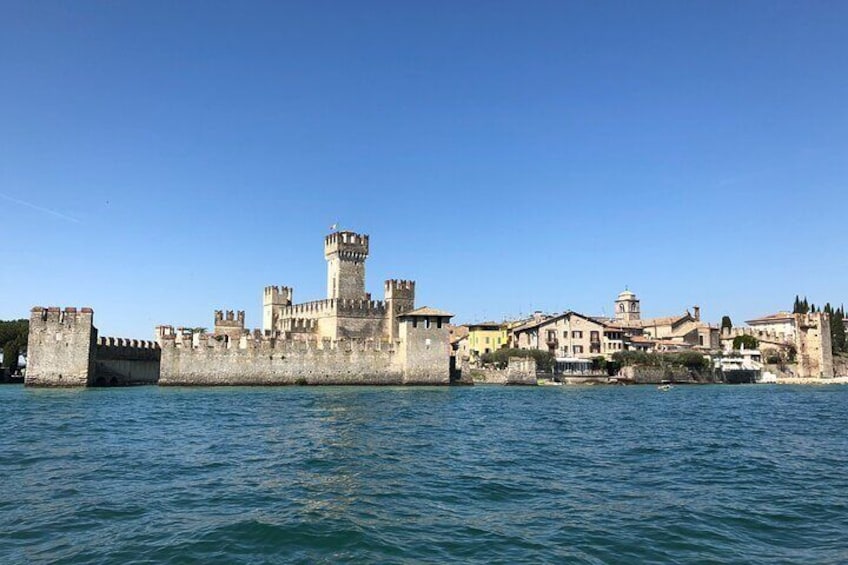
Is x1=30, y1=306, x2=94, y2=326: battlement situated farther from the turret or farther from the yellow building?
the yellow building

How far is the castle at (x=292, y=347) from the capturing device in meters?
37.7

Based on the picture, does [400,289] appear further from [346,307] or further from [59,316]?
[59,316]

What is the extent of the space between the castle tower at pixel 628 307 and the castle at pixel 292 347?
51169 millimetres

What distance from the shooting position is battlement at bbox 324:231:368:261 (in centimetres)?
5606

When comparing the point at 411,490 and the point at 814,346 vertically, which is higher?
the point at 814,346

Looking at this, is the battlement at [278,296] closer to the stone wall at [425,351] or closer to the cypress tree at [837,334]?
the stone wall at [425,351]

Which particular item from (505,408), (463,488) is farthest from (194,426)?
(505,408)

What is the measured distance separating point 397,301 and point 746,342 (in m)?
46.9

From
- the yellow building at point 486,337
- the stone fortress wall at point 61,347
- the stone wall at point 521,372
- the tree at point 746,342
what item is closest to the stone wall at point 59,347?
the stone fortress wall at point 61,347

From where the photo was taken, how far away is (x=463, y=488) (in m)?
12.6

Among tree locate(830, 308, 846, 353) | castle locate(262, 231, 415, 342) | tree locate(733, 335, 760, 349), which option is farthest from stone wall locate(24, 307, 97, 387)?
tree locate(830, 308, 846, 353)

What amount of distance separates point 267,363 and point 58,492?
32.9m

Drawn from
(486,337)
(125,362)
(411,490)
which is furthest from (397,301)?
(411,490)

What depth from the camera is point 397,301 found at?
2100 inches
